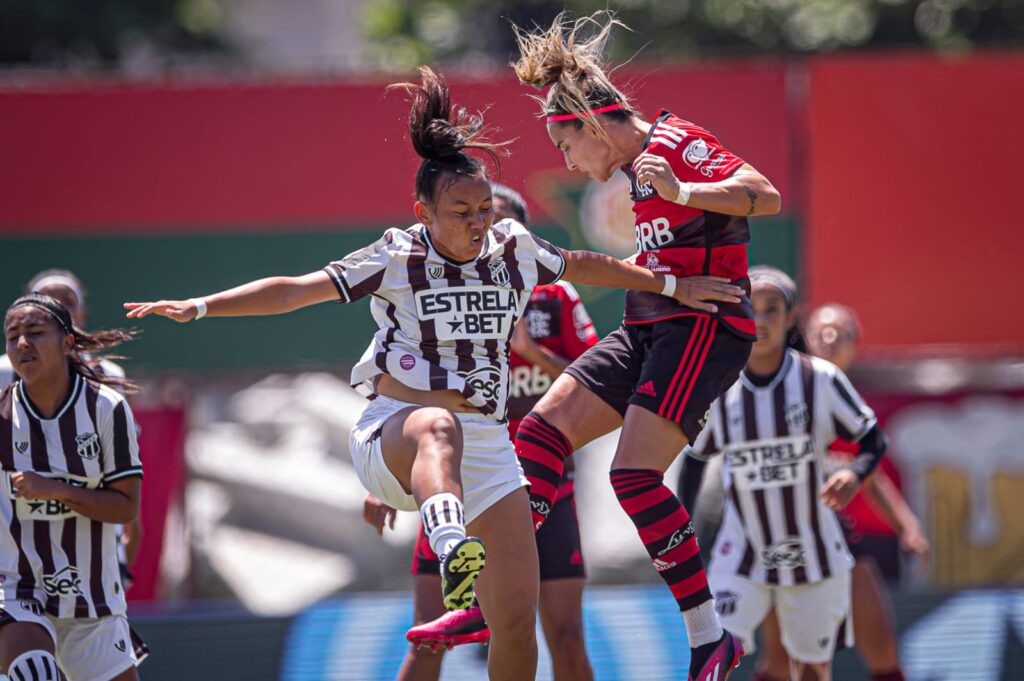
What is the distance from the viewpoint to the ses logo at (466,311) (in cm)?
453

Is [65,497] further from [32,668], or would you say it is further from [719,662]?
[719,662]

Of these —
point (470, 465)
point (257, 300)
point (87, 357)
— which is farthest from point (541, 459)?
point (87, 357)

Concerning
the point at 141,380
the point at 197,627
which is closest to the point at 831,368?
the point at 197,627

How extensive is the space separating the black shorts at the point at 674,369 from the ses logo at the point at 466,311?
0.62 metres

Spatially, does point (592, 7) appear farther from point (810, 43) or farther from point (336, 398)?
point (336, 398)

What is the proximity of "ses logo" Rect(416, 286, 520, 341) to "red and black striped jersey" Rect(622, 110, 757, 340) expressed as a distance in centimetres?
69

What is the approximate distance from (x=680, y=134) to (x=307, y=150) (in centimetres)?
717

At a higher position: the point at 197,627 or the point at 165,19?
the point at 165,19

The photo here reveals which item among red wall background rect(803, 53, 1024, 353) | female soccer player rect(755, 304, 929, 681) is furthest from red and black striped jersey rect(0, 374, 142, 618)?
red wall background rect(803, 53, 1024, 353)

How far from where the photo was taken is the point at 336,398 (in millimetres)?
10125

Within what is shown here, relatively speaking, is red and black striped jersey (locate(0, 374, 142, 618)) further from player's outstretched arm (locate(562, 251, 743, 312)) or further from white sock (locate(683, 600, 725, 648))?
white sock (locate(683, 600, 725, 648))

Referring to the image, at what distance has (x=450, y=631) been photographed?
4.30m

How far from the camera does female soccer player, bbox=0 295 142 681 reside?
5.03 meters

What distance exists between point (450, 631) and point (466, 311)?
1050 millimetres
